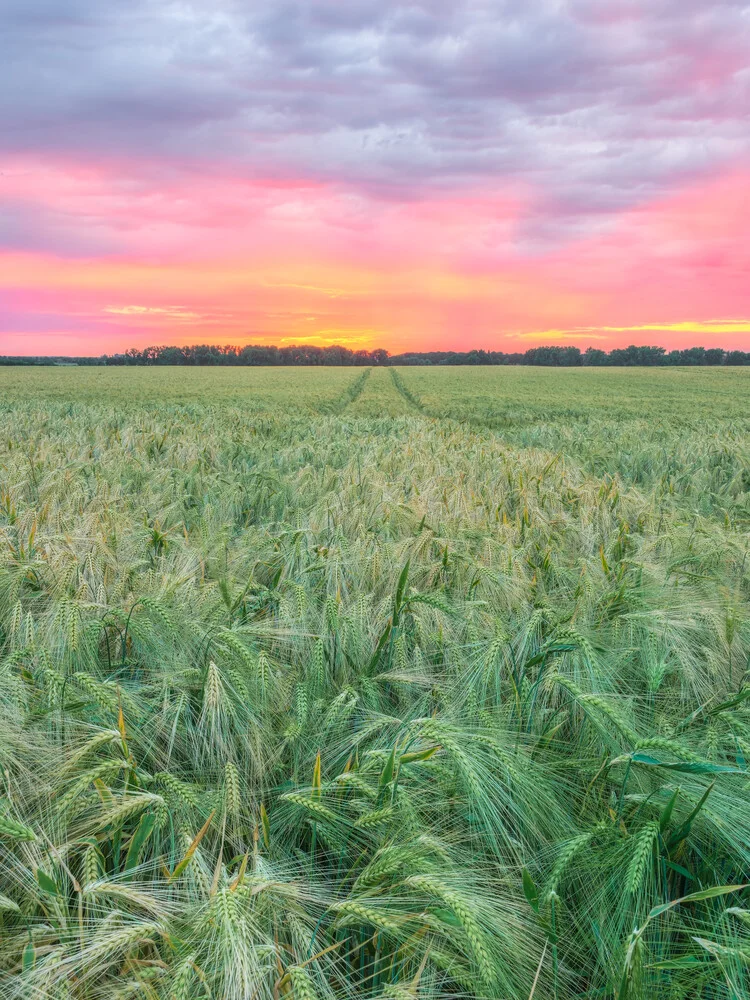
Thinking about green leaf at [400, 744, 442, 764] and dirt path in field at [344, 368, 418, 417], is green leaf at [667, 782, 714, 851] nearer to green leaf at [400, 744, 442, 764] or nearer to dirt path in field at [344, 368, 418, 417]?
green leaf at [400, 744, 442, 764]

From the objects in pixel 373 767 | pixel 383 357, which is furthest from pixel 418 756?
pixel 383 357

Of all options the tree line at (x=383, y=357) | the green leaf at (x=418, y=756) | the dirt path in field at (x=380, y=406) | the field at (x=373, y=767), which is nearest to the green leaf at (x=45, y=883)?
the field at (x=373, y=767)

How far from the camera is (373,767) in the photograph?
158 centimetres

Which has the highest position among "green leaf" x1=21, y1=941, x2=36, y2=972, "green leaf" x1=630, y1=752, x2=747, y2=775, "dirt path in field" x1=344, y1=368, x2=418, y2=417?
"dirt path in field" x1=344, y1=368, x2=418, y2=417

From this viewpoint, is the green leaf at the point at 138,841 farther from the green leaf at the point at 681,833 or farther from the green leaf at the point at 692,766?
the green leaf at the point at 681,833

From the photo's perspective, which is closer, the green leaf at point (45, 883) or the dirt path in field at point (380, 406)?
the green leaf at point (45, 883)

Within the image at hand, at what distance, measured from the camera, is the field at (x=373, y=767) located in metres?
1.14

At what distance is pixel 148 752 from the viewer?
163cm

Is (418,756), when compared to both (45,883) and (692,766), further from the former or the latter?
(45,883)

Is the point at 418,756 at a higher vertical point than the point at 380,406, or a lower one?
lower

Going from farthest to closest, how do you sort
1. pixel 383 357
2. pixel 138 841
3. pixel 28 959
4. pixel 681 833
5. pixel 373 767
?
pixel 383 357 → pixel 373 767 → pixel 681 833 → pixel 138 841 → pixel 28 959

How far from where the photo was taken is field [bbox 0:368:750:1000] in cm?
114

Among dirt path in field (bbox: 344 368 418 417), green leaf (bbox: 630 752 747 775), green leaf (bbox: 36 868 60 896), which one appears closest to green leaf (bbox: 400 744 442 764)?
green leaf (bbox: 630 752 747 775)

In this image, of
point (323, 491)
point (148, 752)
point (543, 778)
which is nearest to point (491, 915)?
point (543, 778)
